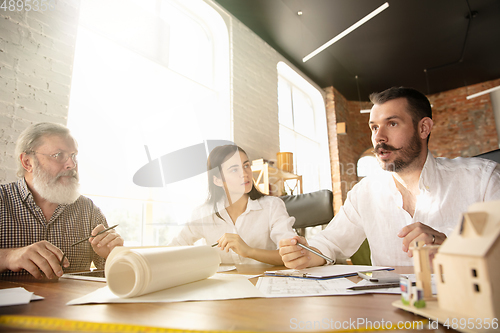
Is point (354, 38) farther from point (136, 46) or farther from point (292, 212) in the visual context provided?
point (292, 212)

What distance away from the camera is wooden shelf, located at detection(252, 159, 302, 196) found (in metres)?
3.74

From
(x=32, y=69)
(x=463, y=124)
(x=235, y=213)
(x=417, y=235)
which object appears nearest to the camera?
(x=417, y=235)

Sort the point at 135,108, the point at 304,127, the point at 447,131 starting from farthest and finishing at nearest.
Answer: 1. the point at 447,131
2. the point at 304,127
3. the point at 135,108

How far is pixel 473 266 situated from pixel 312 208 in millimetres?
1654

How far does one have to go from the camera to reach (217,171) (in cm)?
196

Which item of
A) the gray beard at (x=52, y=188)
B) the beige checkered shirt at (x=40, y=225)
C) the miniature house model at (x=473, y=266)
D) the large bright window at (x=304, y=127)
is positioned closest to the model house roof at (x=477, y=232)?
the miniature house model at (x=473, y=266)

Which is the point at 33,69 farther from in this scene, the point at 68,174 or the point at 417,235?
the point at 417,235

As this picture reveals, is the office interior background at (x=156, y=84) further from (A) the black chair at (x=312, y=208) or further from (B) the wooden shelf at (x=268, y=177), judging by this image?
(A) the black chair at (x=312, y=208)

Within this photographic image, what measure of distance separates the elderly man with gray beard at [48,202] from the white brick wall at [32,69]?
24.2 inches

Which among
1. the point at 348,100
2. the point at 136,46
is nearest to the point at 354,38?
the point at 348,100

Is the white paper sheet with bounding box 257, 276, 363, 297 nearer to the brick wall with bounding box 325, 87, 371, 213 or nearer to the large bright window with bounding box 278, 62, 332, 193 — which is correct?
the large bright window with bounding box 278, 62, 332, 193

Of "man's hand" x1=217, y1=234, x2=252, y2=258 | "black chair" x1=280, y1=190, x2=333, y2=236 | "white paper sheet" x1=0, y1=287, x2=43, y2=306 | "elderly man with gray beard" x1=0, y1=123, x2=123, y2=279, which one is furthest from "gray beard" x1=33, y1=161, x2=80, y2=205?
"black chair" x1=280, y1=190, x2=333, y2=236

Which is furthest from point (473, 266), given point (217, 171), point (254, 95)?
point (254, 95)

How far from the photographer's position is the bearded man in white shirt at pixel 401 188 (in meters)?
1.16
